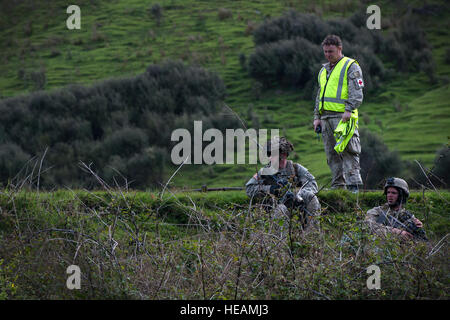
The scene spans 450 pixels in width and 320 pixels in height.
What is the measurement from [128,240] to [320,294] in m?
2.64

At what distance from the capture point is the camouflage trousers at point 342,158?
32.9ft

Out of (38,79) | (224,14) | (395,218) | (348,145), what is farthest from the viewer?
(224,14)

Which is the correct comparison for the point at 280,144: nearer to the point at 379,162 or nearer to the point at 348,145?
the point at 348,145

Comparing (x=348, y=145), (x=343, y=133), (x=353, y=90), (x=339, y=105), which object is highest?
(x=353, y=90)

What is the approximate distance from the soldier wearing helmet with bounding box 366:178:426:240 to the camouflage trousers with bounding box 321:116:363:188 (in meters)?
1.53

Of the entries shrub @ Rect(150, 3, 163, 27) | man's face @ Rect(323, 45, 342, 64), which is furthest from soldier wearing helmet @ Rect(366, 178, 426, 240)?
shrub @ Rect(150, 3, 163, 27)

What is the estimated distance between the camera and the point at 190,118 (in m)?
24.9

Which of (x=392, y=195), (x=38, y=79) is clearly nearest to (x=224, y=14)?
(x=38, y=79)

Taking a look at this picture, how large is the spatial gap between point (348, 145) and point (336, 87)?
37.4 inches

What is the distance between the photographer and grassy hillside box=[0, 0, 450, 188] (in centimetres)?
2236

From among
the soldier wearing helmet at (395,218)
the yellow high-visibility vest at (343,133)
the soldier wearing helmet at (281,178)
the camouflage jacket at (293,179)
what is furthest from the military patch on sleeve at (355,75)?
the soldier wearing helmet at (395,218)

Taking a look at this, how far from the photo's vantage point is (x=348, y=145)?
9984 millimetres

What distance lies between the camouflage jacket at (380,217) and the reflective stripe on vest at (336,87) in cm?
221
